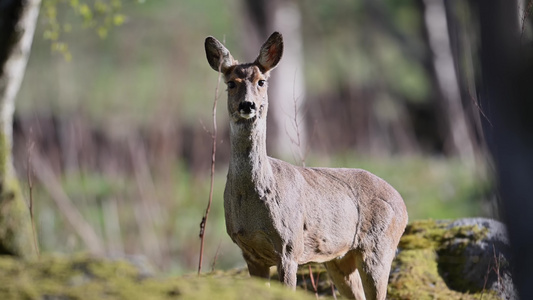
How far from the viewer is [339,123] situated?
16.0m

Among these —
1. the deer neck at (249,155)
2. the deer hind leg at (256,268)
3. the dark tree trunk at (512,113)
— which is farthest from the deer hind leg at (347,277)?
the dark tree trunk at (512,113)

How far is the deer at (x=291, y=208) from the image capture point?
202 inches

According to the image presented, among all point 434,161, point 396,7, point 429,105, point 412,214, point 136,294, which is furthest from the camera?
point 396,7

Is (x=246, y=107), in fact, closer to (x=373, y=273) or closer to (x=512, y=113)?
(x=373, y=273)

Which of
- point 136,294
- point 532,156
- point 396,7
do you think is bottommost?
point 136,294

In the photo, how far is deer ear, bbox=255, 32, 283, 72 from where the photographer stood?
5559 mm

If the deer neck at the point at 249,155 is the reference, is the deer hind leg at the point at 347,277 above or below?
below

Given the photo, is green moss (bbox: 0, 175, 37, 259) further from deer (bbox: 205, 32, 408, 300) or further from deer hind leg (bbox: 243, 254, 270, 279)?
deer (bbox: 205, 32, 408, 300)

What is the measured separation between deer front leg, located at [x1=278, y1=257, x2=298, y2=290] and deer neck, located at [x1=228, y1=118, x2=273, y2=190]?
1.58 ft

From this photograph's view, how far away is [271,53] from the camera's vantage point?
18.4ft

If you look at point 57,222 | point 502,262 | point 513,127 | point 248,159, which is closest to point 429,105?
point 57,222

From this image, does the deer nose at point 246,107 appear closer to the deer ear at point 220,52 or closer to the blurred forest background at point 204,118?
the deer ear at point 220,52

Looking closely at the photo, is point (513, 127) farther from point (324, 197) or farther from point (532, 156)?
point (324, 197)

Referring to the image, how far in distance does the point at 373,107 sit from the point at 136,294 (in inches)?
679
